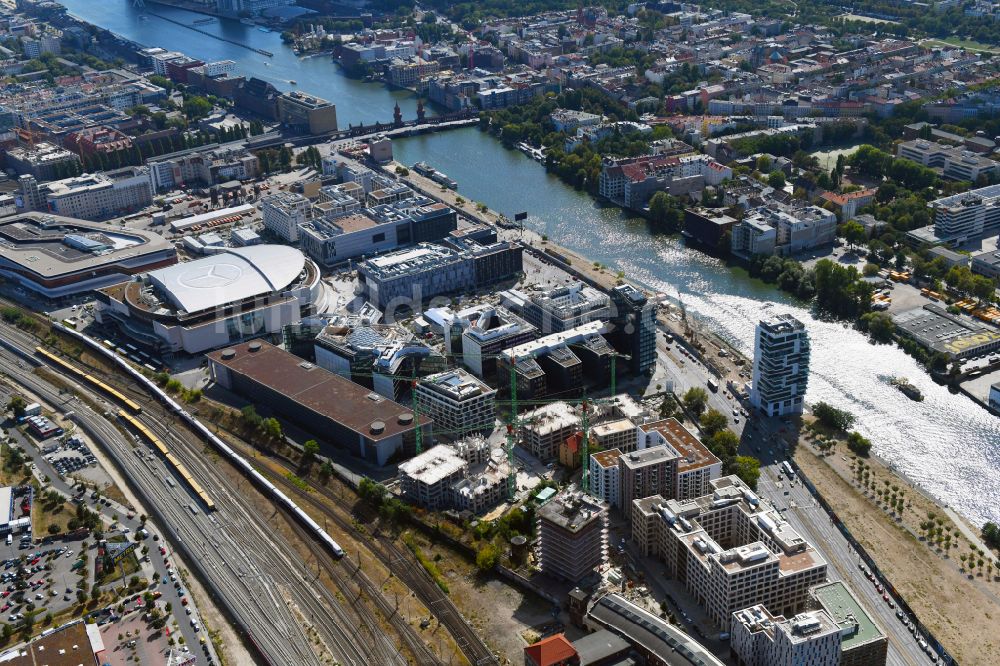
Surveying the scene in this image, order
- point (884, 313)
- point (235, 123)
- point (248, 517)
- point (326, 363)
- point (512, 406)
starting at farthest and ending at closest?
point (235, 123)
point (884, 313)
point (326, 363)
point (512, 406)
point (248, 517)

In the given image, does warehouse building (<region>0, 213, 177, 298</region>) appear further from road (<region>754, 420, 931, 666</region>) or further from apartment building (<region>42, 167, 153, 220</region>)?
road (<region>754, 420, 931, 666</region>)

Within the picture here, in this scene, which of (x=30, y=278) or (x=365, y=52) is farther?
(x=365, y=52)

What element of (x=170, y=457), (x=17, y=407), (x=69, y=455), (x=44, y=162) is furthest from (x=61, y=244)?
(x=170, y=457)

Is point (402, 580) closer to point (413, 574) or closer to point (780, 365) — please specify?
point (413, 574)

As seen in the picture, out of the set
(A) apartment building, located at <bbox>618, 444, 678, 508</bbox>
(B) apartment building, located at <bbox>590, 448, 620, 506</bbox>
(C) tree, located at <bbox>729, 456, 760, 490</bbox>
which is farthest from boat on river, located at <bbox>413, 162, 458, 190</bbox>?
(A) apartment building, located at <bbox>618, 444, 678, 508</bbox>


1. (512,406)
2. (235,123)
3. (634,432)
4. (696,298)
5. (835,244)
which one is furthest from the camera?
(235,123)

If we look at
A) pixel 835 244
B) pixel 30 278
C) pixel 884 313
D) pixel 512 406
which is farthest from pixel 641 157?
pixel 30 278

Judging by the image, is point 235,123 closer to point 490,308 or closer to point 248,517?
point 490,308
